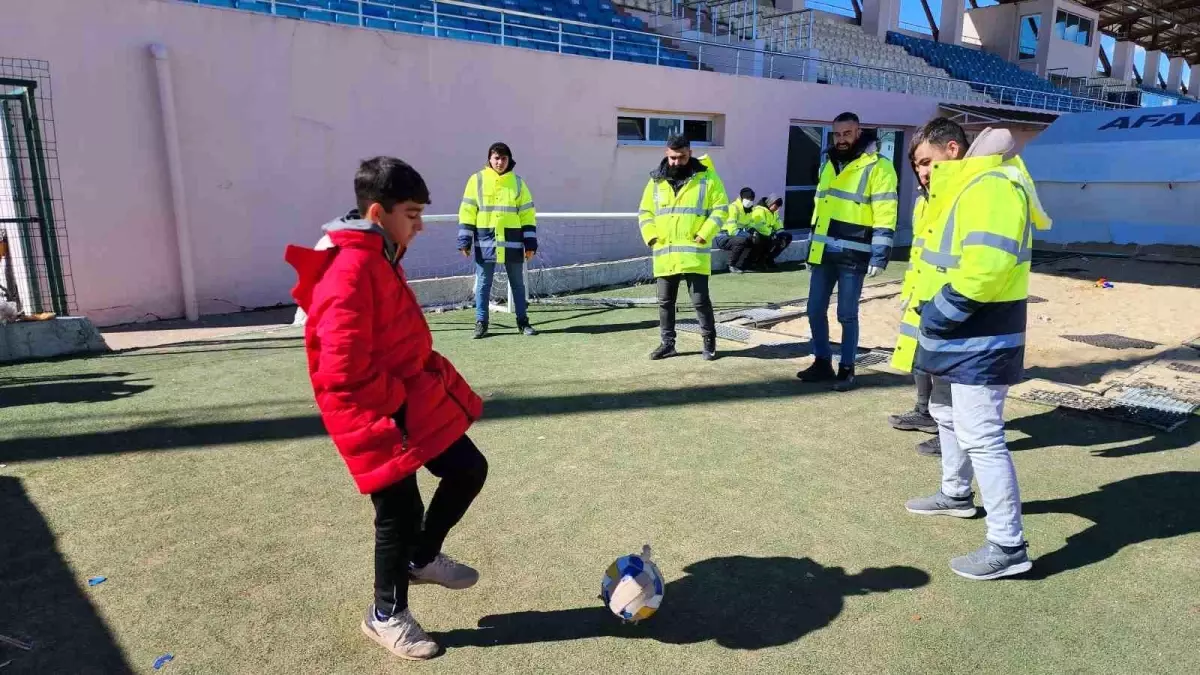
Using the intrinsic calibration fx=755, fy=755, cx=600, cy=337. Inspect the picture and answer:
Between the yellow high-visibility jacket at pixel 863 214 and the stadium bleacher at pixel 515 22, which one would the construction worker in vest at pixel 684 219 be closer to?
the yellow high-visibility jacket at pixel 863 214

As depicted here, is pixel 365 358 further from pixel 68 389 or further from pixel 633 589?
pixel 68 389

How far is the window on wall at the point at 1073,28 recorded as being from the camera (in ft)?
98.1

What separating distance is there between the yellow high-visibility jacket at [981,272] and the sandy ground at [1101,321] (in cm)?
355

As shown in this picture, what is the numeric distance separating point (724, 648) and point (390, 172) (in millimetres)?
2041

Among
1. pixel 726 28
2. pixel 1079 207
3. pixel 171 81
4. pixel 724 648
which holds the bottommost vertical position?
pixel 724 648

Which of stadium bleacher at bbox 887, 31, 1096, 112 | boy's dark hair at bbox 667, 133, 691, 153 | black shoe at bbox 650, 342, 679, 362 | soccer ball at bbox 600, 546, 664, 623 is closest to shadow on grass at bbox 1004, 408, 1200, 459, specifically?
black shoe at bbox 650, 342, 679, 362

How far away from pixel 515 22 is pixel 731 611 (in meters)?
12.4

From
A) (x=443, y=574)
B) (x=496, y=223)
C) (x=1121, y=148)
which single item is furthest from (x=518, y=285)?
(x=1121, y=148)

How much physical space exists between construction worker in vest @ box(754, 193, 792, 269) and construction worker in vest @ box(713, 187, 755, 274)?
169mm

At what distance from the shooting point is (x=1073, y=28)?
30.9 meters

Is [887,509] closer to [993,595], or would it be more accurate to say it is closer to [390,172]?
[993,595]

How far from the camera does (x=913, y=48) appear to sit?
24297mm

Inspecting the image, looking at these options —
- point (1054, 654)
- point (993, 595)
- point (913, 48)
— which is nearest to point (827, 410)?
point (993, 595)

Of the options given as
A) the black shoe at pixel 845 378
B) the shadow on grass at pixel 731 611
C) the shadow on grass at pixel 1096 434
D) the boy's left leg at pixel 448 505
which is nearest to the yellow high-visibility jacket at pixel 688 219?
the black shoe at pixel 845 378
